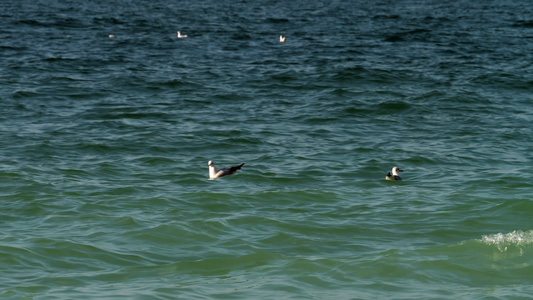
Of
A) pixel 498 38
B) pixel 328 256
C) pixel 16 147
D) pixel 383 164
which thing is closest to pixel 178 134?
pixel 16 147

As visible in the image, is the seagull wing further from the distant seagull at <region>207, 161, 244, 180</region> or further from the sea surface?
the sea surface

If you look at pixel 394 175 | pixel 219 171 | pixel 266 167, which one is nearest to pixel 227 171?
pixel 219 171

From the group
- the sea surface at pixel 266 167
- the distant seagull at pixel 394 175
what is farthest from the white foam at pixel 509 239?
the distant seagull at pixel 394 175

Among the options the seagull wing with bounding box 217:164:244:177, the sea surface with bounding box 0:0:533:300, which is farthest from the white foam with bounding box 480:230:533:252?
the seagull wing with bounding box 217:164:244:177

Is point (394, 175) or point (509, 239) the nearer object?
point (509, 239)

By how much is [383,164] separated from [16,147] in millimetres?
7496

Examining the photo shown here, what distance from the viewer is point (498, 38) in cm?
3334

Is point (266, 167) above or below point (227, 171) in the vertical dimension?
below

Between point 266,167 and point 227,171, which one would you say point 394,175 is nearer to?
point 266,167

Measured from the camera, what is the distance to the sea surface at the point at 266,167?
10.7 meters

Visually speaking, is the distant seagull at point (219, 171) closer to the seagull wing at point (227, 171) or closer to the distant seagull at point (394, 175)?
the seagull wing at point (227, 171)

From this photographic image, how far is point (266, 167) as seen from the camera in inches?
642

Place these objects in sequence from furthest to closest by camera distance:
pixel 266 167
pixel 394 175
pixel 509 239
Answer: pixel 266 167
pixel 394 175
pixel 509 239

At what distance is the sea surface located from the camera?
10719 mm
